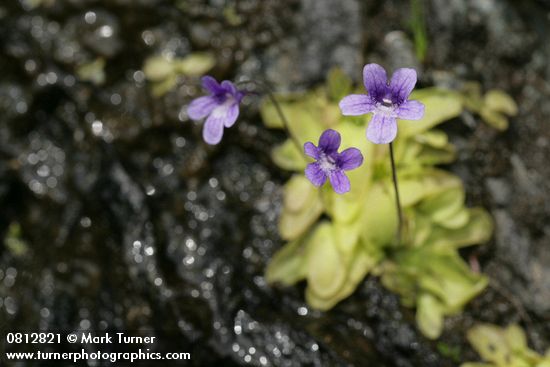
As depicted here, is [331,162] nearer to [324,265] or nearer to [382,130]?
[382,130]

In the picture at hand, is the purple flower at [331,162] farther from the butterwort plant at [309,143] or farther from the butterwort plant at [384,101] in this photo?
the butterwort plant at [384,101]

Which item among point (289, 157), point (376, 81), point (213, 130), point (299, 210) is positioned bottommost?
point (299, 210)

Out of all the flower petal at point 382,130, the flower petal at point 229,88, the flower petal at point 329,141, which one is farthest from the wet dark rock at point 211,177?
the flower petal at point 382,130

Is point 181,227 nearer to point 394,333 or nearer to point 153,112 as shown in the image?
point 153,112

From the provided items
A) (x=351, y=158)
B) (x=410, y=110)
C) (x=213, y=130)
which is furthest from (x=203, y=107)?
(x=410, y=110)

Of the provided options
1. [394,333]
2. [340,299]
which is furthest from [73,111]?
[394,333]

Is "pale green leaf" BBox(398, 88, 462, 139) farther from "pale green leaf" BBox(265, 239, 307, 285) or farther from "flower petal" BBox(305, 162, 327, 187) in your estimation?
"flower petal" BBox(305, 162, 327, 187)
